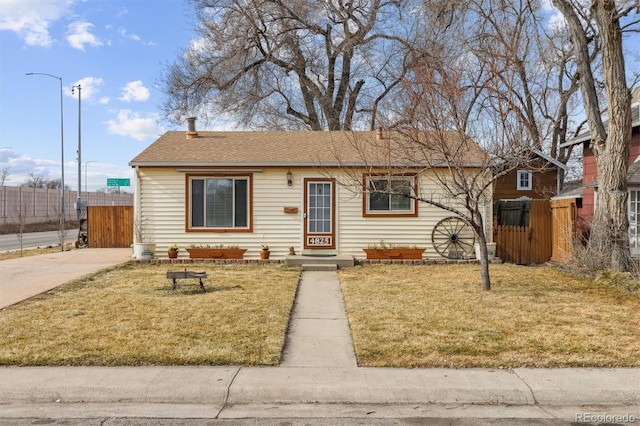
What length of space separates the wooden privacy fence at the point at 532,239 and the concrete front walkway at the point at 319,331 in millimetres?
6195

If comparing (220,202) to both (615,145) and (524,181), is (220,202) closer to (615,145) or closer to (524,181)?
(615,145)

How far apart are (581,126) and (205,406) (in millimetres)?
32024

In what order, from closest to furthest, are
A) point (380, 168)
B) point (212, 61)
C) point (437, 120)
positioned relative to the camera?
point (437, 120)
point (380, 168)
point (212, 61)

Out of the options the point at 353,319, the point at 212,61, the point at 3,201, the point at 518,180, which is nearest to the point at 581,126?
the point at 518,180

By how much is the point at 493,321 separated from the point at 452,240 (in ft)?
23.3

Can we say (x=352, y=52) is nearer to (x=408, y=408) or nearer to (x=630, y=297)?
(x=630, y=297)

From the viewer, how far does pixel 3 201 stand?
114ft

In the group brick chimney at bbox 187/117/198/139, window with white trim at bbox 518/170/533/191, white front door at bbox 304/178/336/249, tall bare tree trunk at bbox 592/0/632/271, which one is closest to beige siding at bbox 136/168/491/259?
white front door at bbox 304/178/336/249

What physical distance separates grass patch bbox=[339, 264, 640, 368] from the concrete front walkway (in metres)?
0.19

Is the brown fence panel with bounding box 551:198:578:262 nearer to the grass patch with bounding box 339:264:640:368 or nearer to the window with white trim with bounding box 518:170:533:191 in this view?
the grass patch with bounding box 339:264:640:368

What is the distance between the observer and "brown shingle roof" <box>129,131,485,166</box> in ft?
44.8

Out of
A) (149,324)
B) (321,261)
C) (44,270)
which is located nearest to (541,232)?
(321,261)

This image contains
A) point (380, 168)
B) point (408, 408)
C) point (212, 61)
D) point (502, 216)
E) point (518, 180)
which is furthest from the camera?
point (212, 61)

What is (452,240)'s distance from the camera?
45.9 ft
